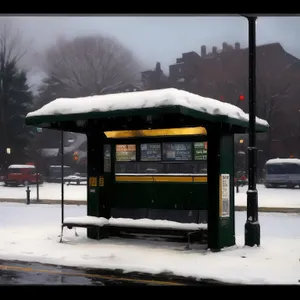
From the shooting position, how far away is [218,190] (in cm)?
1073

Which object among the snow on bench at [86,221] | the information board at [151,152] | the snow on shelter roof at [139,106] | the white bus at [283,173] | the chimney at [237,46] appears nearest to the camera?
the snow on shelter roof at [139,106]

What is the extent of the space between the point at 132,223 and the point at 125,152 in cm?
191

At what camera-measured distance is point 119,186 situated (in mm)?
12672

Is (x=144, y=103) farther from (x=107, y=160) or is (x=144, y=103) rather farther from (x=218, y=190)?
(x=107, y=160)

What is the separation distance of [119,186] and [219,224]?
10.4 ft

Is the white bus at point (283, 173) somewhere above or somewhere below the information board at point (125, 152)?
below

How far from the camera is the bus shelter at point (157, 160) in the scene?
1040 centimetres

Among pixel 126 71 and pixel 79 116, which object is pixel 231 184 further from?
pixel 126 71

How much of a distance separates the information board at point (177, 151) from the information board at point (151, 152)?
0.19 metres

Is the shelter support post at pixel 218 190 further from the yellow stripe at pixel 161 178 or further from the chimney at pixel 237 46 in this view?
the chimney at pixel 237 46

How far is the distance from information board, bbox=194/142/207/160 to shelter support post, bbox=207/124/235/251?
1.98 ft

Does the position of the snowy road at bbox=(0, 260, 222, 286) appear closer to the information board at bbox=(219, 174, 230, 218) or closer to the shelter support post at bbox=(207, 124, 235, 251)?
the shelter support post at bbox=(207, 124, 235, 251)

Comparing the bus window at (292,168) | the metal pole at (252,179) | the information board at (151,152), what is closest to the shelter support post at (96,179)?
the information board at (151,152)
